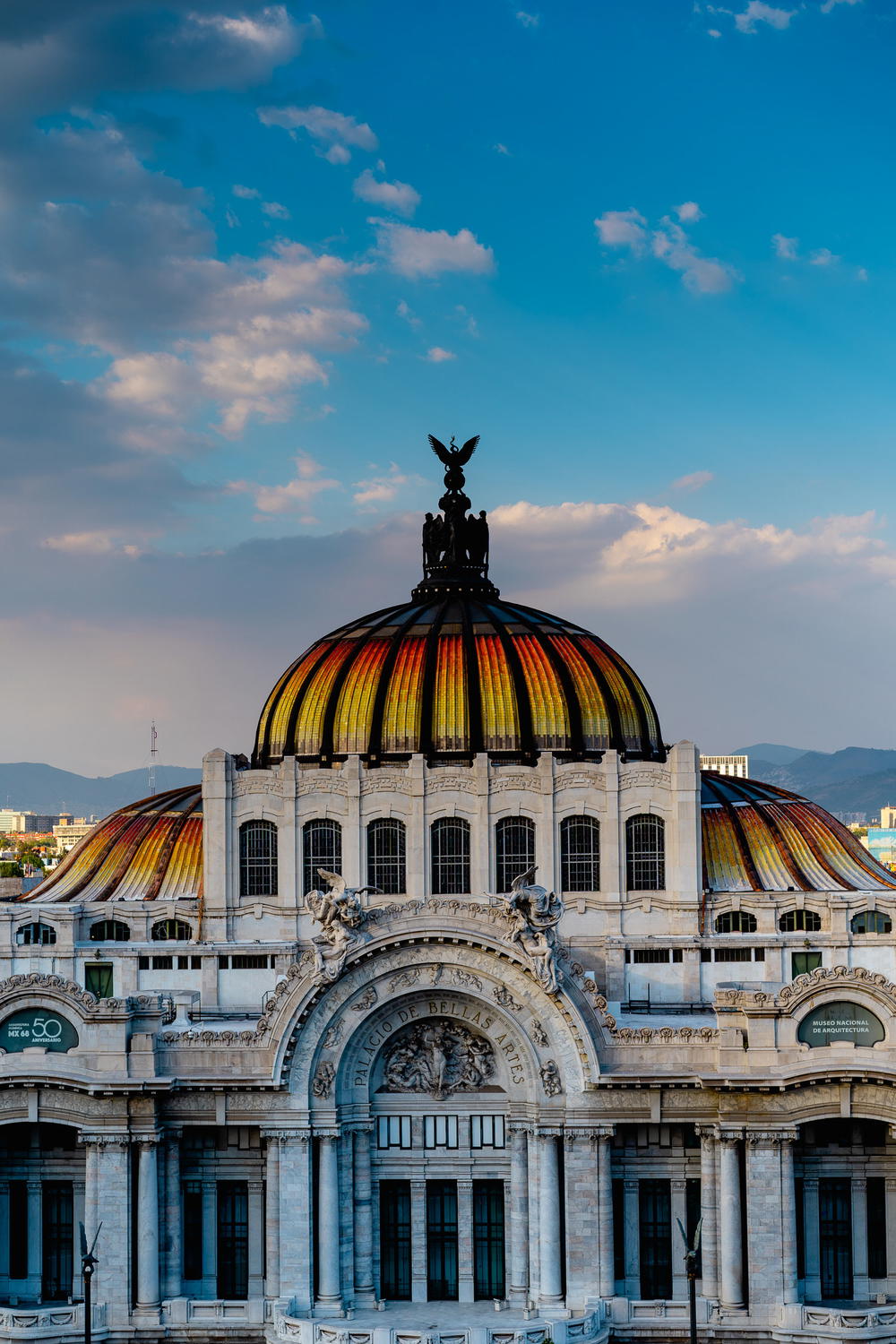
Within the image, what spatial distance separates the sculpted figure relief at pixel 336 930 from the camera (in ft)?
230

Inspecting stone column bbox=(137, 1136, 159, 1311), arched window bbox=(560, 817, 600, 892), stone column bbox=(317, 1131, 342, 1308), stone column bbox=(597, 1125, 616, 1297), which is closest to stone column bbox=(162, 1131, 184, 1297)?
stone column bbox=(137, 1136, 159, 1311)

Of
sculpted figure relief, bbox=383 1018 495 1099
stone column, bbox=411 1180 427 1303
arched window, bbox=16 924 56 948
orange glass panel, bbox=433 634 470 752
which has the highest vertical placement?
orange glass panel, bbox=433 634 470 752

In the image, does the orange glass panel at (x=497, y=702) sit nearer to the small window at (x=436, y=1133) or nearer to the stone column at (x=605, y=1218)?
the small window at (x=436, y=1133)

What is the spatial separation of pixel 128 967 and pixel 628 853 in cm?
2275

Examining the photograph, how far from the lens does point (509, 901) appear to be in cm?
6975

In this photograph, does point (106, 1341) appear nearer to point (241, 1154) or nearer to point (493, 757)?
point (241, 1154)

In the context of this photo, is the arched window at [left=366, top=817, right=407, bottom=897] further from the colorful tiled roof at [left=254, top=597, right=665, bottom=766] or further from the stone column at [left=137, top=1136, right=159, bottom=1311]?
the stone column at [left=137, top=1136, right=159, bottom=1311]

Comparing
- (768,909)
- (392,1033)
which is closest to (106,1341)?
(392,1033)

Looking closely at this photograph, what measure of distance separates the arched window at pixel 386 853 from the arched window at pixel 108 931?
40.8ft

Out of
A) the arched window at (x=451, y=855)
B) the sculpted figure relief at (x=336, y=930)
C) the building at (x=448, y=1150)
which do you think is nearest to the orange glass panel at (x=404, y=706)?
the arched window at (x=451, y=855)

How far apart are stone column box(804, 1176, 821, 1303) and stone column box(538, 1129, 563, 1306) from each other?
9368 mm

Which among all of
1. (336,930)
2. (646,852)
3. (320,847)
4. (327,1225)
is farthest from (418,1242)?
(646,852)

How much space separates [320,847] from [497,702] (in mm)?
10384

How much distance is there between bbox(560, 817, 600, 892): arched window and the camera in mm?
84188
